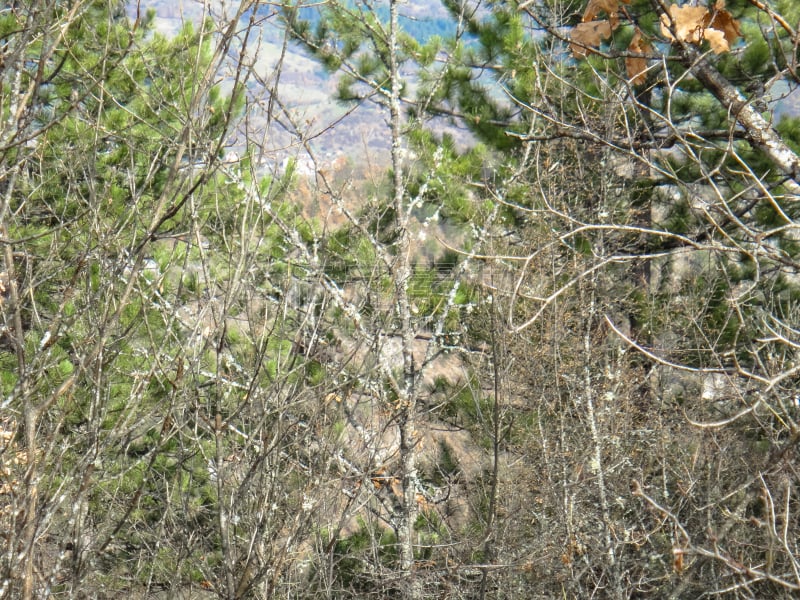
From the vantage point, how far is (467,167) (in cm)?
952

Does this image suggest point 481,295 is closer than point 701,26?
No

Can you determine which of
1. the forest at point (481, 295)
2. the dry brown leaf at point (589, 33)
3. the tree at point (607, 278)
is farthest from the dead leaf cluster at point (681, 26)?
the tree at point (607, 278)

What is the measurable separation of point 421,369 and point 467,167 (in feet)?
9.25

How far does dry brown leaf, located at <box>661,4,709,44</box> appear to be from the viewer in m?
2.28

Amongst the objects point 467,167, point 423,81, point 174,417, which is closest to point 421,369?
point 467,167

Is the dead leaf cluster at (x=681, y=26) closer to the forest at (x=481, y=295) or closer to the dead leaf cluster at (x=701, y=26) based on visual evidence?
the dead leaf cluster at (x=701, y=26)

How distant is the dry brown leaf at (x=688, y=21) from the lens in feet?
7.47

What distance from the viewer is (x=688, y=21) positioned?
90.7 inches

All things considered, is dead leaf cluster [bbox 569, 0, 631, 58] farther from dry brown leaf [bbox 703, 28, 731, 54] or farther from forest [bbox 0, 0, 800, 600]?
forest [bbox 0, 0, 800, 600]

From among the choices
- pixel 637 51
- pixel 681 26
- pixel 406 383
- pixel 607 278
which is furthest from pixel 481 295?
pixel 681 26

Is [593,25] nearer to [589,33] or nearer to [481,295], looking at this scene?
[589,33]

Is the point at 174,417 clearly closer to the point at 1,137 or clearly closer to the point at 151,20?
the point at 1,137

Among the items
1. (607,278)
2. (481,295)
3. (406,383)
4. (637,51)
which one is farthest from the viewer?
(607,278)

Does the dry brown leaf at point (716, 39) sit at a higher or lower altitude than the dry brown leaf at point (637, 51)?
lower
